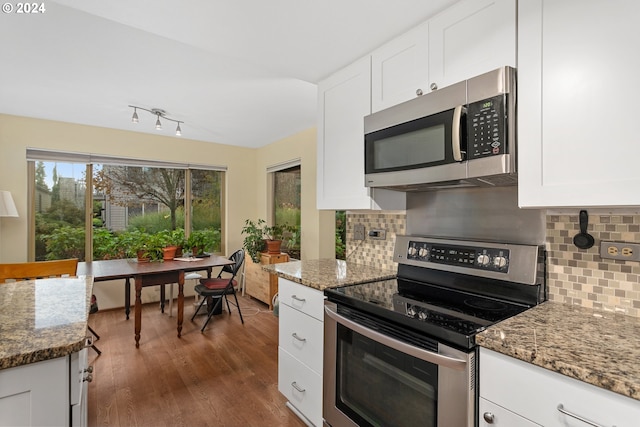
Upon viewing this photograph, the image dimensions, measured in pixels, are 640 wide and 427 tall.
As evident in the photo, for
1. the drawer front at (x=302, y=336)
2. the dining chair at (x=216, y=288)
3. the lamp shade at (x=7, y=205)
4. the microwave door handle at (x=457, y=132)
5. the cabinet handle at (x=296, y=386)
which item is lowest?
the cabinet handle at (x=296, y=386)

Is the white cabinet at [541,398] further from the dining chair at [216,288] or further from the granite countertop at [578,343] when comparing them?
the dining chair at [216,288]

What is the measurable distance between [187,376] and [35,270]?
1.31 metres

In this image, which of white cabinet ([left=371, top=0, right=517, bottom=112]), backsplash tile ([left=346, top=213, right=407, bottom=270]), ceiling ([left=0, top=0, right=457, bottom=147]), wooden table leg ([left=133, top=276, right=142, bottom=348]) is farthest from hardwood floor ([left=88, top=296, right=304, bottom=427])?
ceiling ([left=0, top=0, right=457, bottom=147])

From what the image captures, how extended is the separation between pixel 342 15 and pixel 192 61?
129 cm

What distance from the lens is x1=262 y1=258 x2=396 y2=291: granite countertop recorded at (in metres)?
1.71

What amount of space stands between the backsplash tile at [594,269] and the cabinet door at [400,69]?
849 millimetres

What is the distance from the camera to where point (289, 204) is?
466 cm

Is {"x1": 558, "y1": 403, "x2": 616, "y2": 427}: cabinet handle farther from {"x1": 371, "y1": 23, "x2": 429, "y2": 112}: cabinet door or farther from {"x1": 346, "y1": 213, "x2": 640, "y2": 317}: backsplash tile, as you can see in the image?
{"x1": 371, "y1": 23, "x2": 429, "y2": 112}: cabinet door

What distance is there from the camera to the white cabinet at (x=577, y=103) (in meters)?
0.94

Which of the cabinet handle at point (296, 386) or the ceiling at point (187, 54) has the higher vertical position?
the ceiling at point (187, 54)

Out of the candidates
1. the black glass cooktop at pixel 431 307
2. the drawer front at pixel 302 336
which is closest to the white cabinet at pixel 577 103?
the black glass cooktop at pixel 431 307

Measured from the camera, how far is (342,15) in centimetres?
146

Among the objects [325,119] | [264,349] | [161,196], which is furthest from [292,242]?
[325,119]

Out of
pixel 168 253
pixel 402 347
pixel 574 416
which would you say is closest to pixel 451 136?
pixel 402 347
